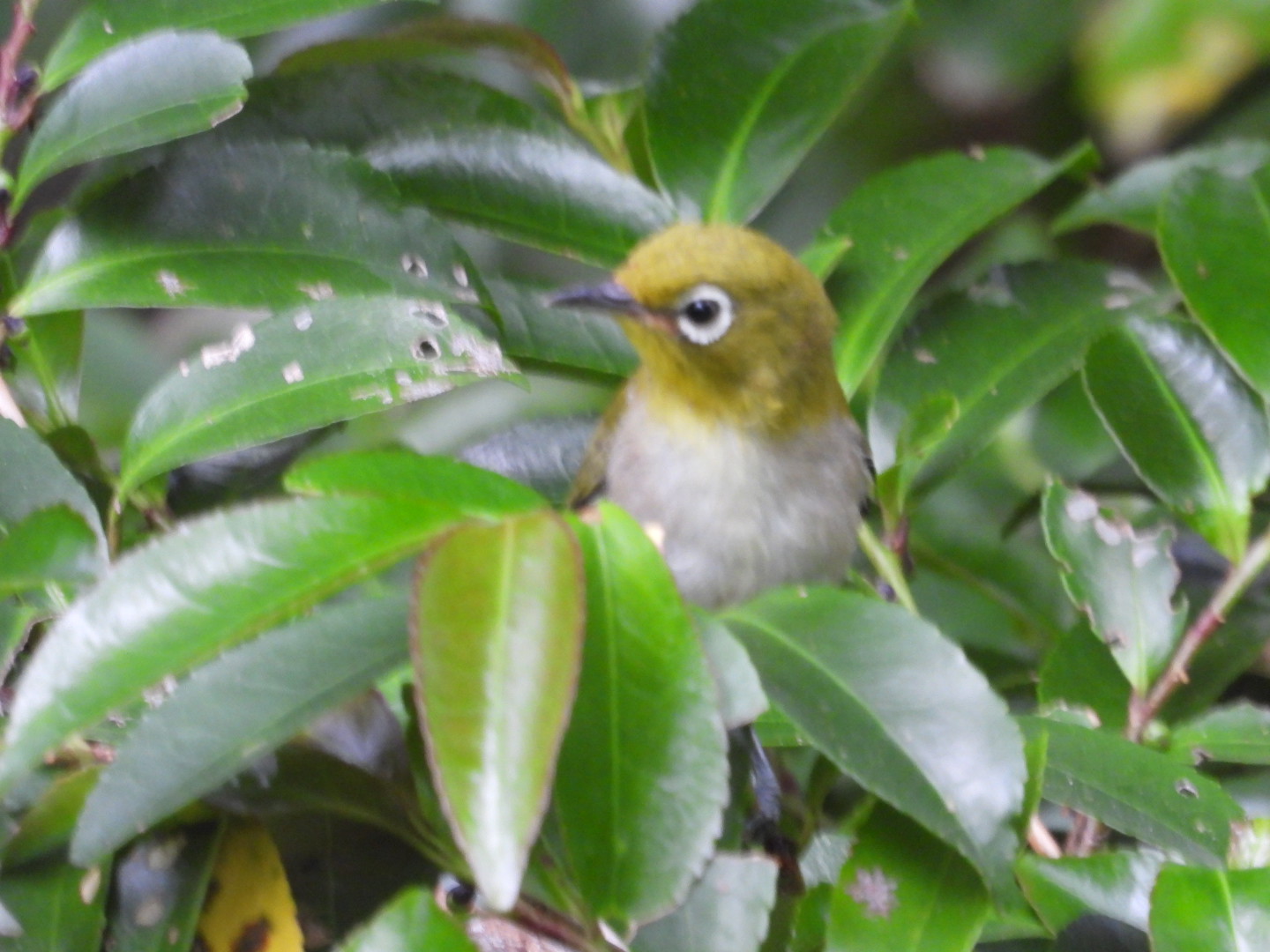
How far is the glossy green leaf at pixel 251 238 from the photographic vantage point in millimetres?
1357

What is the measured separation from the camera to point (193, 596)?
875 millimetres

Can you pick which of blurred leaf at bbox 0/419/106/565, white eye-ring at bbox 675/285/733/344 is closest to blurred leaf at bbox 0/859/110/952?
blurred leaf at bbox 0/419/106/565

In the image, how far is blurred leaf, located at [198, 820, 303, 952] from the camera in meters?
1.05

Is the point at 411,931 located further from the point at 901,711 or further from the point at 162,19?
the point at 162,19

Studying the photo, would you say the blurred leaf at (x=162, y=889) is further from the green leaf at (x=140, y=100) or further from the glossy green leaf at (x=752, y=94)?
the glossy green leaf at (x=752, y=94)

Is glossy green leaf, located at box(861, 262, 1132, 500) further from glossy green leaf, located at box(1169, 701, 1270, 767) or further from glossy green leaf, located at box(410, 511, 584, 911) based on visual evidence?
glossy green leaf, located at box(410, 511, 584, 911)

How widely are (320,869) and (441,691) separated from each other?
15.3 inches

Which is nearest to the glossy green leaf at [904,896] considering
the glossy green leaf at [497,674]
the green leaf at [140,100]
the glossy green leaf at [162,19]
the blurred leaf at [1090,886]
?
the blurred leaf at [1090,886]

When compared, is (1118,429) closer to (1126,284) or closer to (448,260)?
(1126,284)

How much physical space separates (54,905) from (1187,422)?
121 centimetres

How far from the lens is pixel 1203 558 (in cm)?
195

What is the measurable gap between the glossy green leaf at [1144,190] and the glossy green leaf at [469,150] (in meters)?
0.59

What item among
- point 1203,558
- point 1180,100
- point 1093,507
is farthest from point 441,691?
point 1180,100

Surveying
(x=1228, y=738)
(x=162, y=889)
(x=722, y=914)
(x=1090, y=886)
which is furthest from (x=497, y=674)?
(x=1228, y=738)
